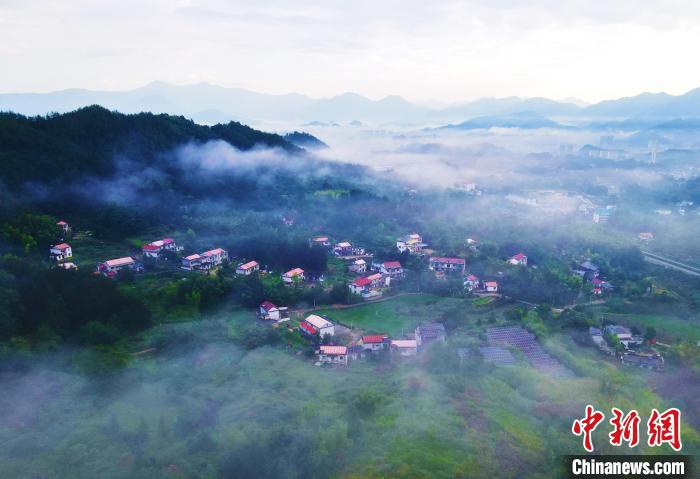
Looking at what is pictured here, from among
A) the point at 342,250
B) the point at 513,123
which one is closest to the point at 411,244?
the point at 342,250

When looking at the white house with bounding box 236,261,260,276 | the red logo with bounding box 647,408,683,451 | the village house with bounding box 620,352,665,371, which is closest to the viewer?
the red logo with bounding box 647,408,683,451

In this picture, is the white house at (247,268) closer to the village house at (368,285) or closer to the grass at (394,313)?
the village house at (368,285)

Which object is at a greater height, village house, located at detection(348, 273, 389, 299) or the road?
village house, located at detection(348, 273, 389, 299)

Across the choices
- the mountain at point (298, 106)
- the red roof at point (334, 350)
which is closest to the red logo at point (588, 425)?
the red roof at point (334, 350)

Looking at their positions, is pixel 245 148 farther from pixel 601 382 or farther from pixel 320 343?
pixel 601 382

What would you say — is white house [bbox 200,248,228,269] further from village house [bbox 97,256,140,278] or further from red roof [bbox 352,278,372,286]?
red roof [bbox 352,278,372,286]

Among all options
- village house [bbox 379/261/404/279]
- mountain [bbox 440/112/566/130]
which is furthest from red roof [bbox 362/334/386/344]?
mountain [bbox 440/112/566/130]

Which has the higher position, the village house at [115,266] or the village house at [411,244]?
the village house at [115,266]

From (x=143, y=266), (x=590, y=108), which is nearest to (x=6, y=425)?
(x=143, y=266)
